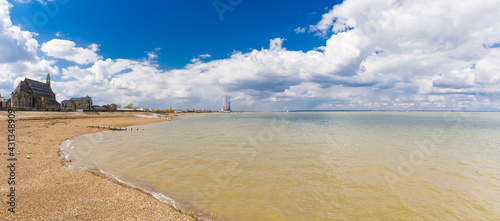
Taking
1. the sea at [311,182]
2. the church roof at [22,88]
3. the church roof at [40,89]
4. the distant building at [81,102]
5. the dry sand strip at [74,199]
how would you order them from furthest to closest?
A: the distant building at [81,102] → the church roof at [40,89] → the church roof at [22,88] → the sea at [311,182] → the dry sand strip at [74,199]

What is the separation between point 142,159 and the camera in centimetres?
1606

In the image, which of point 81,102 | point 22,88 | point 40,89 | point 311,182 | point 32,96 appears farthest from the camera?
point 81,102

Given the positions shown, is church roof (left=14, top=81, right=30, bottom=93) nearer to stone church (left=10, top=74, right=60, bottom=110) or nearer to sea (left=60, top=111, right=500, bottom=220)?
stone church (left=10, top=74, right=60, bottom=110)

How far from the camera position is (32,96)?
8388 cm

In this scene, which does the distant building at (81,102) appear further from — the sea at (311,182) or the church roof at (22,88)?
the sea at (311,182)

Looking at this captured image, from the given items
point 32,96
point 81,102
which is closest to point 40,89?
point 32,96

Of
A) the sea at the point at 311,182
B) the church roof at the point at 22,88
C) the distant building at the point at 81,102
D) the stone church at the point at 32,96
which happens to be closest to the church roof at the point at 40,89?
the stone church at the point at 32,96

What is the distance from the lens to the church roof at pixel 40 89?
87250 millimetres

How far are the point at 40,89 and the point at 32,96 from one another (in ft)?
34.2

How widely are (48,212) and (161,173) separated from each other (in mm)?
6077

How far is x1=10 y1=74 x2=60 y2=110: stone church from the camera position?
252 feet

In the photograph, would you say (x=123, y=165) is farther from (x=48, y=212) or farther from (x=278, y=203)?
(x=278, y=203)

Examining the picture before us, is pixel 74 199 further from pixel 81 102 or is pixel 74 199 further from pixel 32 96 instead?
pixel 81 102

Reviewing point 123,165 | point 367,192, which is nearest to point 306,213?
point 367,192
